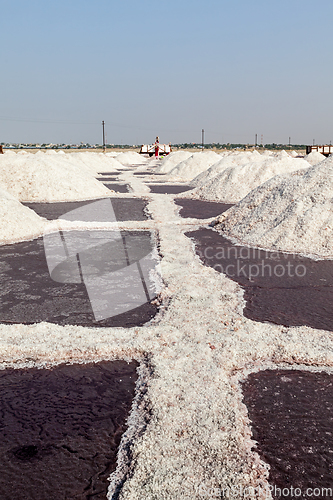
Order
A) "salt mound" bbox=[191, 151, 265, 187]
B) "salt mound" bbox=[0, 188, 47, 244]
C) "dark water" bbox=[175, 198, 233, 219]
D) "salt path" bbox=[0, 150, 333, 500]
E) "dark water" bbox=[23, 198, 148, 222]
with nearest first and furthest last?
"salt path" bbox=[0, 150, 333, 500] → "salt mound" bbox=[0, 188, 47, 244] → "dark water" bbox=[23, 198, 148, 222] → "dark water" bbox=[175, 198, 233, 219] → "salt mound" bbox=[191, 151, 265, 187]

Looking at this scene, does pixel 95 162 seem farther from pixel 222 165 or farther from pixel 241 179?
pixel 241 179

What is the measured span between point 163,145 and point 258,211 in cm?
5343

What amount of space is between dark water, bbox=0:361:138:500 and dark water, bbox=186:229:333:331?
Result: 2.58 m

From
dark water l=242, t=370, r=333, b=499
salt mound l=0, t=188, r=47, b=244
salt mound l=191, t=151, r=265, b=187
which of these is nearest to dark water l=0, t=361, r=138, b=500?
dark water l=242, t=370, r=333, b=499

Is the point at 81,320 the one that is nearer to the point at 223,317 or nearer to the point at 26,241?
the point at 223,317

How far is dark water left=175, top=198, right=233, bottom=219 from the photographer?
1578 centimetres

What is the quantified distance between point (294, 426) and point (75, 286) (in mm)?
4851

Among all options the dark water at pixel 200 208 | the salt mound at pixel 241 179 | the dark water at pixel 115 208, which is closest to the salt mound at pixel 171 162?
the salt mound at pixel 241 179

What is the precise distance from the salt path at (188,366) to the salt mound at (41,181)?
13748mm

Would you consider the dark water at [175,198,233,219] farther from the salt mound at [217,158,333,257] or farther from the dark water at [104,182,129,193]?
the dark water at [104,182,129,193]

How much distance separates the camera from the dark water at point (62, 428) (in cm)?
308

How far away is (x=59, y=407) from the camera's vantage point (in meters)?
4.04

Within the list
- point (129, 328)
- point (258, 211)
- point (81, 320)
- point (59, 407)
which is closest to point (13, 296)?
point (81, 320)

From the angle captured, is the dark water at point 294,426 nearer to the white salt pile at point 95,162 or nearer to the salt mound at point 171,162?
the salt mound at point 171,162
